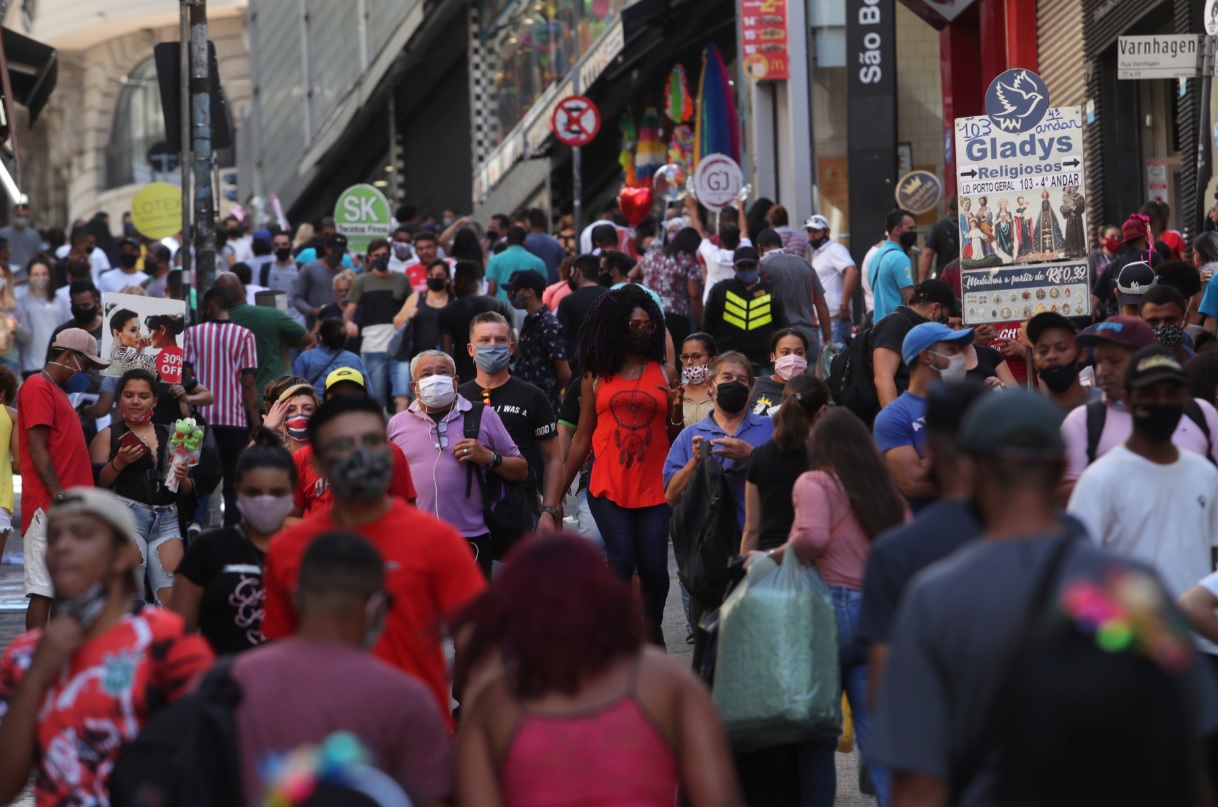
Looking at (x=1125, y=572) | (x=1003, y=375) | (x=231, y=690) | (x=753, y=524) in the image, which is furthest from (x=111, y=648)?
(x=1003, y=375)

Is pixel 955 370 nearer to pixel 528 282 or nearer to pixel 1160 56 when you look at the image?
pixel 528 282

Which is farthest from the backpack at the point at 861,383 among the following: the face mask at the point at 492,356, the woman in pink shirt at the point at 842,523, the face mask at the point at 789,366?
the woman in pink shirt at the point at 842,523

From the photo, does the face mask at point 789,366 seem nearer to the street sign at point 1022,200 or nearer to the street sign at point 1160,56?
the street sign at point 1022,200

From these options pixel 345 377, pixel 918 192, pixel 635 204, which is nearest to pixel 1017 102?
pixel 345 377

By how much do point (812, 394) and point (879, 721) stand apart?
148 inches

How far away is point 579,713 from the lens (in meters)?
4.07

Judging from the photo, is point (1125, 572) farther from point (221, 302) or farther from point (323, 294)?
point (323, 294)

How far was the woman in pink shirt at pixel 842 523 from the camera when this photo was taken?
21.8 ft

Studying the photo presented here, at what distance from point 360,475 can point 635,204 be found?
18760 mm

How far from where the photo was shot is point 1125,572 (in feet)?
11.5

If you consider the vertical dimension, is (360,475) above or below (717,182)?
below

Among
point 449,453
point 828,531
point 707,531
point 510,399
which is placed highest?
point 510,399

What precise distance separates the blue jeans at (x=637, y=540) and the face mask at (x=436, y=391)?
1.01m

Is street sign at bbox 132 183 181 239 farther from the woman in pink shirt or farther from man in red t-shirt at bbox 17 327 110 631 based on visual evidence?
the woman in pink shirt
